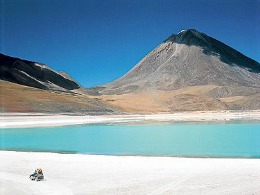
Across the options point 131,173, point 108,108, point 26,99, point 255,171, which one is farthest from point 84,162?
point 108,108

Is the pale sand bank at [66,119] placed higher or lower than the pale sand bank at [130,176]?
higher

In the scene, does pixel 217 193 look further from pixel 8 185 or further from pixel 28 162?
pixel 28 162

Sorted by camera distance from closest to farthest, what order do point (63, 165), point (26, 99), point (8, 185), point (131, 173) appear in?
point (8, 185)
point (131, 173)
point (63, 165)
point (26, 99)

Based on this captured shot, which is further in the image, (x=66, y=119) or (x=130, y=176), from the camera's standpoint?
(x=66, y=119)

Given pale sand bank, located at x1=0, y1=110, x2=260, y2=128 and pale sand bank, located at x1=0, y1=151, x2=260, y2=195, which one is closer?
pale sand bank, located at x1=0, y1=151, x2=260, y2=195

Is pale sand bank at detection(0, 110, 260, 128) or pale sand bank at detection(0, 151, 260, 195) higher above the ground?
pale sand bank at detection(0, 110, 260, 128)

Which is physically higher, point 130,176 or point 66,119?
point 66,119

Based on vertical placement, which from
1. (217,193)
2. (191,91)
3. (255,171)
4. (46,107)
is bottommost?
(217,193)

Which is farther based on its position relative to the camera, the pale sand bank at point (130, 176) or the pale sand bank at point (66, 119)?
the pale sand bank at point (66, 119)
